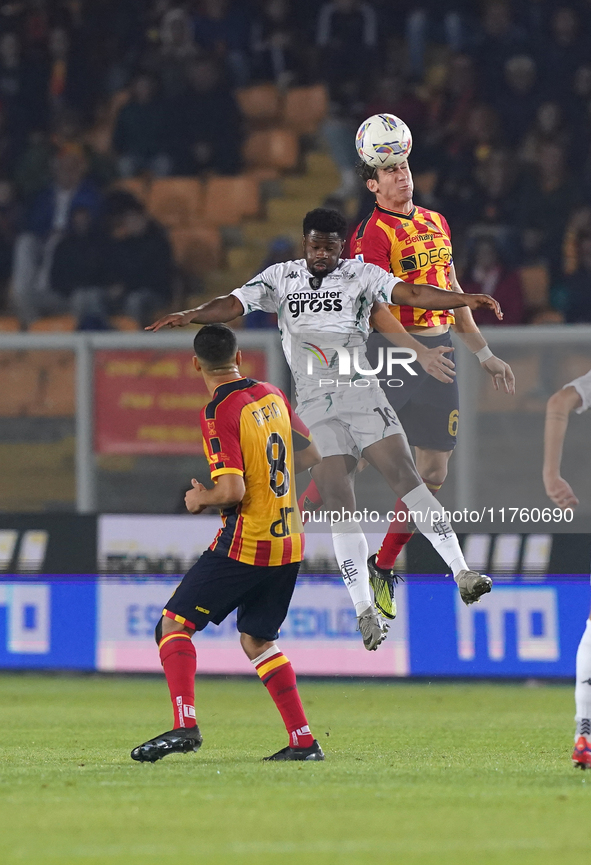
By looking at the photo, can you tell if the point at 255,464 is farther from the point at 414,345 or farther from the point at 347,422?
the point at 414,345

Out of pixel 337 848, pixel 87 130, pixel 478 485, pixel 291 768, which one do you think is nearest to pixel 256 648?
pixel 291 768

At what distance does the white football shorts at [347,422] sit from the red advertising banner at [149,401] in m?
3.40

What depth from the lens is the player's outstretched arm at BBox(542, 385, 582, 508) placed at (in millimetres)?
9367

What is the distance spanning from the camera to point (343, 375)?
8.27m

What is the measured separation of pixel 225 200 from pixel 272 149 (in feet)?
3.46

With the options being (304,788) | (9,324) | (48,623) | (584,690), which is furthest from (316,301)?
(9,324)

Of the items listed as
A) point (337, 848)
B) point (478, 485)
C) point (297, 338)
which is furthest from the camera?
point (478, 485)

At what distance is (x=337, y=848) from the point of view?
497cm

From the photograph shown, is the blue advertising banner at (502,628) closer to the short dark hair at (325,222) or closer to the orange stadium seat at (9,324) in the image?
the short dark hair at (325,222)

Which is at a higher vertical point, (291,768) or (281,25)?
(281,25)

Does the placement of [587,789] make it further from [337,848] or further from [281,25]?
[281,25]

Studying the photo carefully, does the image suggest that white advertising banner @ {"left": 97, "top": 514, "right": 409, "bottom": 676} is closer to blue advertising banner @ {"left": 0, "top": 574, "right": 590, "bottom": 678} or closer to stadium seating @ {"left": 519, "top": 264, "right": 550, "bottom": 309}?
blue advertising banner @ {"left": 0, "top": 574, "right": 590, "bottom": 678}

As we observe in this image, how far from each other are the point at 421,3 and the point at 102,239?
4.94 meters

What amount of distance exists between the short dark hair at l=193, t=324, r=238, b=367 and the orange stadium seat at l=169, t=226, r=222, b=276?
352 inches
